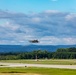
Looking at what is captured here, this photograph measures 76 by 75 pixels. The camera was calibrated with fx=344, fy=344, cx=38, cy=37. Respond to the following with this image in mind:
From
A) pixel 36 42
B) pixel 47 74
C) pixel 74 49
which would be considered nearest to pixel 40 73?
pixel 47 74

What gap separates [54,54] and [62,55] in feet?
11.8

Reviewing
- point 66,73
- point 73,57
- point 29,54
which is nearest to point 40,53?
point 29,54

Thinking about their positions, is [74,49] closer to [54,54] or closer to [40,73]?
[54,54]

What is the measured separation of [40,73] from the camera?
46.2 meters

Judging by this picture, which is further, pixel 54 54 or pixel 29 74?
pixel 54 54

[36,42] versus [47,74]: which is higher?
[36,42]

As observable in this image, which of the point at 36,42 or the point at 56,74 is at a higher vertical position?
the point at 36,42

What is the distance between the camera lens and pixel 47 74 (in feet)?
147

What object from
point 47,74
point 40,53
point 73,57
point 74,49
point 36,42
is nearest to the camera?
point 47,74

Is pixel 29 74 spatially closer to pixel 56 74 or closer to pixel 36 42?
pixel 56 74

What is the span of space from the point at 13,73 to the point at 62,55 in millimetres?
52864

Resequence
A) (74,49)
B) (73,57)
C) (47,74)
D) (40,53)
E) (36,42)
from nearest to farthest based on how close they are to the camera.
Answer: (47,74), (36,42), (73,57), (40,53), (74,49)

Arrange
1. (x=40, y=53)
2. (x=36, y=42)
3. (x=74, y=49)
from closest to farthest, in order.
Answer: (x=36, y=42) → (x=40, y=53) → (x=74, y=49)

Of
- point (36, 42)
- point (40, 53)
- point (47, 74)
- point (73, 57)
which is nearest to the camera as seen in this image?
point (47, 74)
